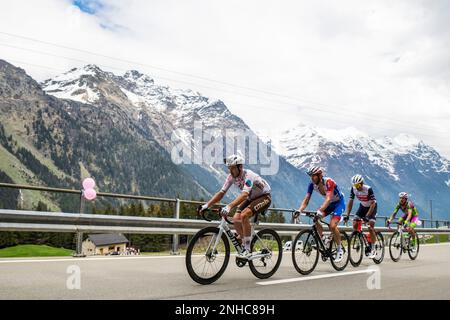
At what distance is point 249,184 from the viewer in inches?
306

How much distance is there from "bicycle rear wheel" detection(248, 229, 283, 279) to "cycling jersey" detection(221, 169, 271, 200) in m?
0.67

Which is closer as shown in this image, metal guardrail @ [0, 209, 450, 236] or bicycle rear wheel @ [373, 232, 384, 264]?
metal guardrail @ [0, 209, 450, 236]

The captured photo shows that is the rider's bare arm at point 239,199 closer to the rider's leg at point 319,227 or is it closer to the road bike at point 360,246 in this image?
the rider's leg at point 319,227

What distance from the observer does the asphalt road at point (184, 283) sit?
20.4 ft

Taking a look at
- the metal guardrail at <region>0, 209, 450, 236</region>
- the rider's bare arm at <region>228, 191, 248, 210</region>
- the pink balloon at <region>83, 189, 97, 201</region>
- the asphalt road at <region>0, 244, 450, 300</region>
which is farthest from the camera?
the pink balloon at <region>83, 189, 97, 201</region>

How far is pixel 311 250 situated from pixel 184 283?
3298 mm

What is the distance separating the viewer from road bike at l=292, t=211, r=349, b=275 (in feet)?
30.2

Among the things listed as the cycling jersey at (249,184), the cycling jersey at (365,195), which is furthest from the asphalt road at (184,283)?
the cycling jersey at (365,195)

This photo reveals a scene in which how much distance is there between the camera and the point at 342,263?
1030 centimetres

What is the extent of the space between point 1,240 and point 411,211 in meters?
42.1

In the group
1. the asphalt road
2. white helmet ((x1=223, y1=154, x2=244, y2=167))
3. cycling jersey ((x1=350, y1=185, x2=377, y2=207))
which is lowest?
the asphalt road

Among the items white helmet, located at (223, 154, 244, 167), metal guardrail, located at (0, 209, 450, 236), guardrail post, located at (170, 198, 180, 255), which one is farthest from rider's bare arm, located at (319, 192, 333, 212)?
guardrail post, located at (170, 198, 180, 255)

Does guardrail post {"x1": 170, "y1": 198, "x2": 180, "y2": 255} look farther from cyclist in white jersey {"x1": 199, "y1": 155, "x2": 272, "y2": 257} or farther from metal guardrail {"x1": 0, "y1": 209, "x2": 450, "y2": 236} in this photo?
cyclist in white jersey {"x1": 199, "y1": 155, "x2": 272, "y2": 257}

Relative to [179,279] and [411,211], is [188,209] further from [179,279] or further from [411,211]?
[179,279]
